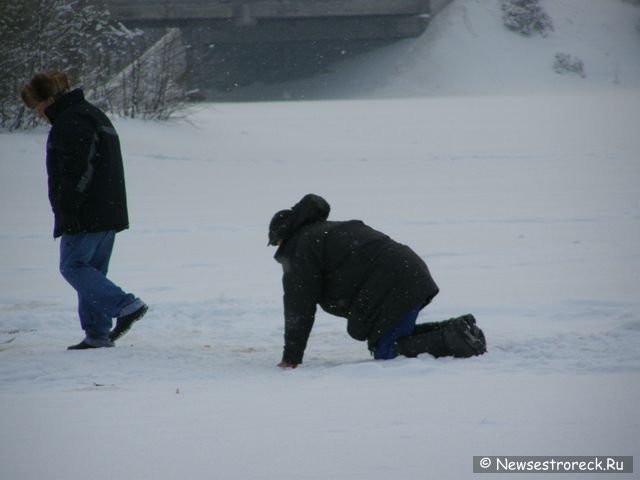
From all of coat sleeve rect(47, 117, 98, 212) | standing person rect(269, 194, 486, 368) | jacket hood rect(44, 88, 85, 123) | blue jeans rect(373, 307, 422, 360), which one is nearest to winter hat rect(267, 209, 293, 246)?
standing person rect(269, 194, 486, 368)

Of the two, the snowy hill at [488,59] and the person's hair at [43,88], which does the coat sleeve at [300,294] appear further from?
the snowy hill at [488,59]

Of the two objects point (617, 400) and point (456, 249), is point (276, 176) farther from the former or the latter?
point (617, 400)

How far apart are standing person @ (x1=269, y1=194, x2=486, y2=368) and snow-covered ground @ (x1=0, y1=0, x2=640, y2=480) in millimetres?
168

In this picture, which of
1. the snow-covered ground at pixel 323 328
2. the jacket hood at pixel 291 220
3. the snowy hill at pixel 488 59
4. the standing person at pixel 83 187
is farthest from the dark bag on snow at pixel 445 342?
the snowy hill at pixel 488 59

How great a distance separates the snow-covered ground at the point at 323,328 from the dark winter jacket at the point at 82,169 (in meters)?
0.73

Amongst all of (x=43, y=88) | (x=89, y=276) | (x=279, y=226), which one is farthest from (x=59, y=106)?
(x=279, y=226)

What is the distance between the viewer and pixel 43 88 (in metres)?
5.61

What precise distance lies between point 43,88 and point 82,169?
18.8 inches

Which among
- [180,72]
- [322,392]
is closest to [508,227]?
[322,392]

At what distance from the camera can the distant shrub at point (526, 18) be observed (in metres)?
56.0

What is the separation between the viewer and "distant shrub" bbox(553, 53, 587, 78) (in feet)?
171

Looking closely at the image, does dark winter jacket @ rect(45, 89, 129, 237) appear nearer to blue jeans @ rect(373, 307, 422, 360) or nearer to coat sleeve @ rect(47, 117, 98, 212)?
coat sleeve @ rect(47, 117, 98, 212)

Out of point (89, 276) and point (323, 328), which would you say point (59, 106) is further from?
point (323, 328)

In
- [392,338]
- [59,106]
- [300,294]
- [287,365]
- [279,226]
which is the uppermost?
[59,106]
